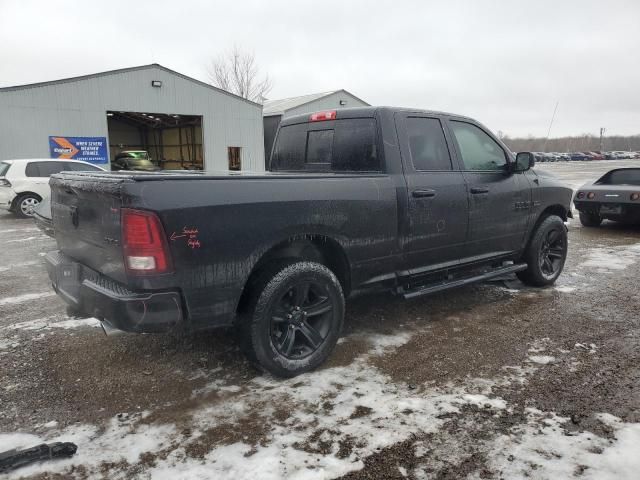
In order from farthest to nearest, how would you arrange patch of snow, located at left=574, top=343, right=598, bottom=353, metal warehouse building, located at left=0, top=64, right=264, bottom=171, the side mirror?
metal warehouse building, located at left=0, top=64, right=264, bottom=171
the side mirror
patch of snow, located at left=574, top=343, right=598, bottom=353

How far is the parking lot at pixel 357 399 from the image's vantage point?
2.45m

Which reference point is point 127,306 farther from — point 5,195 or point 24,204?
point 5,195

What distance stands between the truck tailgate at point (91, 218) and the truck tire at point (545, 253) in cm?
444

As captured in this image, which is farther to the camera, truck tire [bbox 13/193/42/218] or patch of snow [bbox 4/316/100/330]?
truck tire [bbox 13/193/42/218]

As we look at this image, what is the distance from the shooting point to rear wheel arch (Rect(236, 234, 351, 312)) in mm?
3284

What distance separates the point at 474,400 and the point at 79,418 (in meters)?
2.45

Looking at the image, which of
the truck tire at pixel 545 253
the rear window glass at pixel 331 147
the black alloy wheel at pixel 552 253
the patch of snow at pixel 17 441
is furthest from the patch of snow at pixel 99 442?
the black alloy wheel at pixel 552 253

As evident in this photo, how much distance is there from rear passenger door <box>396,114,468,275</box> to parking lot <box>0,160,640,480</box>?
717mm

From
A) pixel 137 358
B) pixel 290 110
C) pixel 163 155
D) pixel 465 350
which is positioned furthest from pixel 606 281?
pixel 163 155

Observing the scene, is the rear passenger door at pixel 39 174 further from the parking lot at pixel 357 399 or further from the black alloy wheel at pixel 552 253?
the black alloy wheel at pixel 552 253

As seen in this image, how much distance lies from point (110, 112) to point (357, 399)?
824 inches

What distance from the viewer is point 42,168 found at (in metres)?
11.9

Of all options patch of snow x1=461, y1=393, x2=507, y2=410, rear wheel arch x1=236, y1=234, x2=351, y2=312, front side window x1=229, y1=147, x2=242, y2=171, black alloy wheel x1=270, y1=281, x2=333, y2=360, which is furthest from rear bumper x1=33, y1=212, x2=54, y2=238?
front side window x1=229, y1=147, x2=242, y2=171

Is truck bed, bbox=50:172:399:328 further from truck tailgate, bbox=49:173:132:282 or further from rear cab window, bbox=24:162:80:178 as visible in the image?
rear cab window, bbox=24:162:80:178
